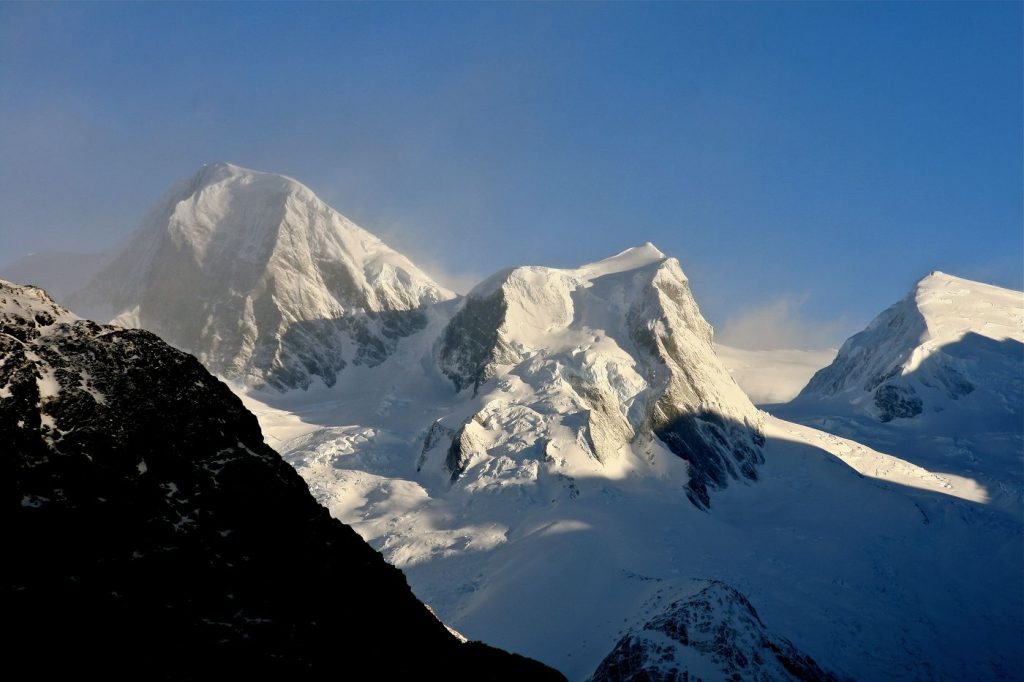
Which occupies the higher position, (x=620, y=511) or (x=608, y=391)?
(x=608, y=391)

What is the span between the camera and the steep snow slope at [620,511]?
105 meters

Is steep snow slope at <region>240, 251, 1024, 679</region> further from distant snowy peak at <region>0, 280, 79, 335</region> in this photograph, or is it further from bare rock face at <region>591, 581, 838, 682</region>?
distant snowy peak at <region>0, 280, 79, 335</region>

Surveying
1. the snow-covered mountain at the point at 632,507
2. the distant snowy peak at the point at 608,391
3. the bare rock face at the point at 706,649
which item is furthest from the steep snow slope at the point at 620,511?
the bare rock face at the point at 706,649

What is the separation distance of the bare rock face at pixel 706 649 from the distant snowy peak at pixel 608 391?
2491 inches

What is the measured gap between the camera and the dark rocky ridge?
2616 cm

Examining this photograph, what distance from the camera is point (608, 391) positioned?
163375mm

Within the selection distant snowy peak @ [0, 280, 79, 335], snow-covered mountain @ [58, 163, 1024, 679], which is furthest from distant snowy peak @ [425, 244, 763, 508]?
distant snowy peak @ [0, 280, 79, 335]

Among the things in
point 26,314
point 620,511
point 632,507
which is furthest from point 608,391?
point 26,314

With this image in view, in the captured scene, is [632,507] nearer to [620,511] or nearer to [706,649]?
[620,511]

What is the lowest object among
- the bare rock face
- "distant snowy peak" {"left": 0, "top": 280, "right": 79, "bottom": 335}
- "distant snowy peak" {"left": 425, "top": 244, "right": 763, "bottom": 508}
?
the bare rock face

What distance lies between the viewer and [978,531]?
531 ft

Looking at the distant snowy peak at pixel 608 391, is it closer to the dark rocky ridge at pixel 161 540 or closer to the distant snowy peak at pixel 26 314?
the dark rocky ridge at pixel 161 540

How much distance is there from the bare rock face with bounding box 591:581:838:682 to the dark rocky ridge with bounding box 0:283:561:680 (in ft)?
129

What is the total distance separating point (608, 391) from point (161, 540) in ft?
454
